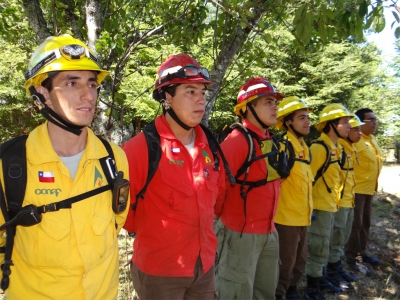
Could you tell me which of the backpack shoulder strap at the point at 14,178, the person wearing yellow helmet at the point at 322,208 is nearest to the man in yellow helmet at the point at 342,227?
the person wearing yellow helmet at the point at 322,208

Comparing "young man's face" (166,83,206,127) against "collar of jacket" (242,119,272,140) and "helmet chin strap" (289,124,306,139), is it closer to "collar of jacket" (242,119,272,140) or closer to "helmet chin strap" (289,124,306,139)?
"collar of jacket" (242,119,272,140)

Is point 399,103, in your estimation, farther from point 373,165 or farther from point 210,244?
point 210,244

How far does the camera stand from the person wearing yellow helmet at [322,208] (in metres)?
4.52

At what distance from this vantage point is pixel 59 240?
172cm

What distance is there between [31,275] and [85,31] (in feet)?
8.14

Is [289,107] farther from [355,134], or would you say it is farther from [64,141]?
[64,141]

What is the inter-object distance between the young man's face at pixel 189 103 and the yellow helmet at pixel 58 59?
2.69 ft

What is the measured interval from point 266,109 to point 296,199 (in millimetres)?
1228

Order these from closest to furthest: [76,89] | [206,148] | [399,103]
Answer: [76,89]
[206,148]
[399,103]

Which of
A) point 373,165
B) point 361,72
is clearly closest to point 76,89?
point 373,165

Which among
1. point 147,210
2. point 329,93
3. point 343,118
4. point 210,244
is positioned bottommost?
point 210,244

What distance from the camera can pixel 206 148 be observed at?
2.78 meters

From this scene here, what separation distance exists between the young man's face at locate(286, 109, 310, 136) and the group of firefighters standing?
0.01 metres

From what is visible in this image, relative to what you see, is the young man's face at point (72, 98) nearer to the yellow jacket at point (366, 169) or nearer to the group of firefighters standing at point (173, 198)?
the group of firefighters standing at point (173, 198)
